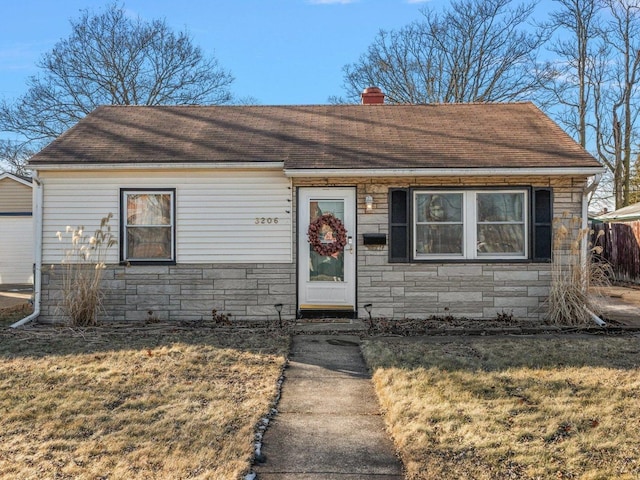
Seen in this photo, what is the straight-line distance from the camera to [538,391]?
450 centimetres

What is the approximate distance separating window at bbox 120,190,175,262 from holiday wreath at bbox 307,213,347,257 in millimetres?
2292

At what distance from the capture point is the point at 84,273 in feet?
26.4

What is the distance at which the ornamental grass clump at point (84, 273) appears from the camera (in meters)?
7.81

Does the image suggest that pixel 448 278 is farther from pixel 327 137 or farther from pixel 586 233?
pixel 327 137

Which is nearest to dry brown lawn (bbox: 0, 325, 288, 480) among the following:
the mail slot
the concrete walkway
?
the concrete walkway

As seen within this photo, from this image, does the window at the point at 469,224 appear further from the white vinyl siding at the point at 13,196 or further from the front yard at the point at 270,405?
the white vinyl siding at the point at 13,196

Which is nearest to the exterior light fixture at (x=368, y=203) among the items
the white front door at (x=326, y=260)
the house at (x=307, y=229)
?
the house at (x=307, y=229)

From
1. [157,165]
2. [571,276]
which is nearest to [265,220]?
[157,165]

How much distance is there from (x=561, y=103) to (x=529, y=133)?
1593 centimetres

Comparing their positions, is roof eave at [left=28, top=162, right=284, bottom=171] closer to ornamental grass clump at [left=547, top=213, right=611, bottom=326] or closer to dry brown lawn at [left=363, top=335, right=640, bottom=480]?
dry brown lawn at [left=363, top=335, right=640, bottom=480]

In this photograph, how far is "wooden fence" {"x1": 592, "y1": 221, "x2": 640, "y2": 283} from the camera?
564 inches

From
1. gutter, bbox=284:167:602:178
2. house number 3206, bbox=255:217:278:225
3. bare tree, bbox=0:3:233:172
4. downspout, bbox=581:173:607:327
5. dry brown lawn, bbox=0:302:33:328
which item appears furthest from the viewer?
bare tree, bbox=0:3:233:172

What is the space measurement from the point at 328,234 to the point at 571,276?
3.75 meters

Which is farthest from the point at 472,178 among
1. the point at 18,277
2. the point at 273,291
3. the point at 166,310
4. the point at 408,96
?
the point at 408,96
